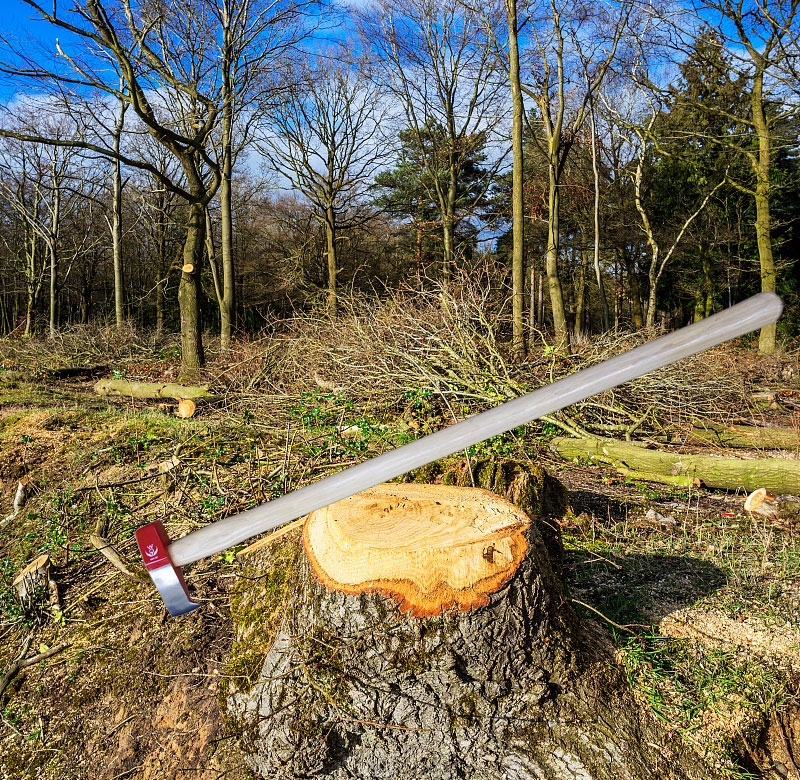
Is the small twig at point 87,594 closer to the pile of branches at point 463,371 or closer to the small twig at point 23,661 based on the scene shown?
the small twig at point 23,661

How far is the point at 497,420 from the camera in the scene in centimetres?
138

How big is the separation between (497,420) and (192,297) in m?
7.29

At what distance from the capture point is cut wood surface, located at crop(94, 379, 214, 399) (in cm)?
678

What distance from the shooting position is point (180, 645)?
2.57 m

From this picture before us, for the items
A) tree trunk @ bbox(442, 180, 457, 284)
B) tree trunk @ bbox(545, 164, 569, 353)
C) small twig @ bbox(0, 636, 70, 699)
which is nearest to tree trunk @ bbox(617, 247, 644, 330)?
tree trunk @ bbox(442, 180, 457, 284)

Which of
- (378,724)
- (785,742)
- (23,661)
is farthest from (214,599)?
(785,742)

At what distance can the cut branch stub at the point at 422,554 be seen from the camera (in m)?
1.84

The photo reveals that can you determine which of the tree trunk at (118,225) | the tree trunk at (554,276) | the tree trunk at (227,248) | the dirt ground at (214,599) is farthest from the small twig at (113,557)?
the tree trunk at (118,225)

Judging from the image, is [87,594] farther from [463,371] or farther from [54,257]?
[54,257]

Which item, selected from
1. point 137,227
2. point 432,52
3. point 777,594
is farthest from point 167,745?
point 137,227

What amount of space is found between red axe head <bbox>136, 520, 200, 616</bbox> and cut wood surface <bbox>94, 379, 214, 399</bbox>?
5415mm

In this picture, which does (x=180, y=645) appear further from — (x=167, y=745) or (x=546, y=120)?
(x=546, y=120)

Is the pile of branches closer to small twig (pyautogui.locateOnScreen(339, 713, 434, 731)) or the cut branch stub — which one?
the cut branch stub

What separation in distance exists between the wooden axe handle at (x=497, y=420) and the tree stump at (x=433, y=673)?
0.53m
